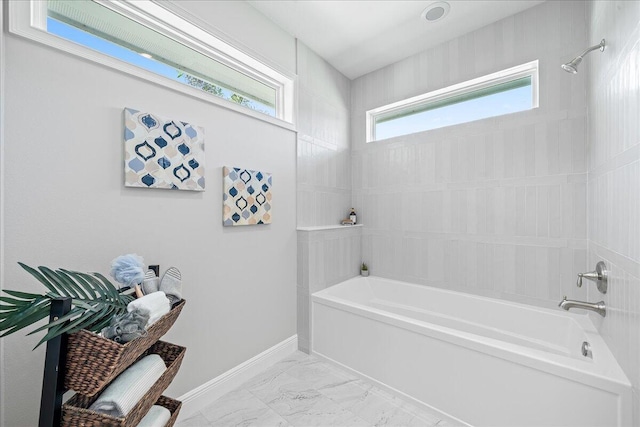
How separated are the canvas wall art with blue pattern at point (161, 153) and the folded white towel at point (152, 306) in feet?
2.38

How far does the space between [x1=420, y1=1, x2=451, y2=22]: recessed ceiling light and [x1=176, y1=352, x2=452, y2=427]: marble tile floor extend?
2.92 m

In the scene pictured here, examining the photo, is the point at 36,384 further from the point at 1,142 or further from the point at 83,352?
the point at 1,142

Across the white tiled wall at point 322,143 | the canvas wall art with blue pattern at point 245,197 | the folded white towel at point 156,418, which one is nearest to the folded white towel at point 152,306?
the folded white towel at point 156,418

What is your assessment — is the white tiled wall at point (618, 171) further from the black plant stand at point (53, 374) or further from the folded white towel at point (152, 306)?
the black plant stand at point (53, 374)

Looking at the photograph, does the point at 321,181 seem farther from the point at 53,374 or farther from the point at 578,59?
the point at 53,374

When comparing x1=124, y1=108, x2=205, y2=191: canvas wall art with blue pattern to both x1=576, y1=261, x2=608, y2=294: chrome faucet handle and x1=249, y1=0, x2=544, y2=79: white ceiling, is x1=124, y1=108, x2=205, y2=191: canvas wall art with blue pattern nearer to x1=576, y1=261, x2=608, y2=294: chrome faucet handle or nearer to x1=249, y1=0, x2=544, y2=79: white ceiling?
x1=249, y1=0, x2=544, y2=79: white ceiling

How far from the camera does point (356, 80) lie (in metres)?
3.22

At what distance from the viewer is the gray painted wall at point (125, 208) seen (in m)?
1.15

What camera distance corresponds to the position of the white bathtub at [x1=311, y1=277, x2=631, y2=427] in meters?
1.28

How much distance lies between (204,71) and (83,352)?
182cm

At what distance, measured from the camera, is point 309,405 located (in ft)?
5.87

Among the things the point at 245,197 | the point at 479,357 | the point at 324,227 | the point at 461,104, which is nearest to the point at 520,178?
the point at 461,104

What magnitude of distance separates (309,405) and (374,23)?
3.00 meters

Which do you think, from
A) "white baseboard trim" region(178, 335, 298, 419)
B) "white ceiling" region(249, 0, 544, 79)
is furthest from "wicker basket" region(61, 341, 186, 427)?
"white ceiling" region(249, 0, 544, 79)
